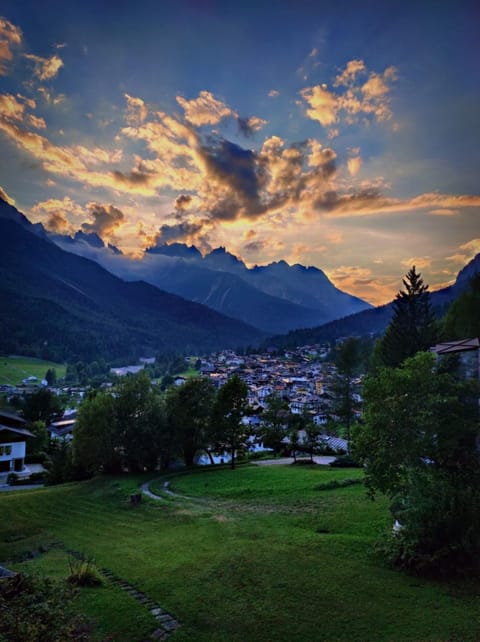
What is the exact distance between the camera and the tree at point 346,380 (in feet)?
159

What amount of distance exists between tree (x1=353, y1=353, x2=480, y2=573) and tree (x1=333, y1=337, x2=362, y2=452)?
32.5 m

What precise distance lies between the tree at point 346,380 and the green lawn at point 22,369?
131029 millimetres

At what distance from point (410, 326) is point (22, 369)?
549ft

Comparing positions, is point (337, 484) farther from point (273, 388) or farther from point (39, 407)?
point (273, 388)

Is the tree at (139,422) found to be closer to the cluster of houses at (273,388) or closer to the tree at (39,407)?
the cluster of houses at (273,388)

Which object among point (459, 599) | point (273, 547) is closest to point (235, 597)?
point (273, 547)

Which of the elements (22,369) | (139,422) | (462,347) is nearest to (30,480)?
(139,422)

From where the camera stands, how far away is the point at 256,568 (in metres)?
13.5

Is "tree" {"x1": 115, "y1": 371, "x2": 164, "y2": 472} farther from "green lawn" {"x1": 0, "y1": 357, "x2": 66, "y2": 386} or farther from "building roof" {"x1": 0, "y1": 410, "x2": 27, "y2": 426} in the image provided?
"green lawn" {"x1": 0, "y1": 357, "x2": 66, "y2": 386}

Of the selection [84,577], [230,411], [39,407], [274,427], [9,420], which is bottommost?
[84,577]

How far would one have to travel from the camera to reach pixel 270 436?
5116 centimetres

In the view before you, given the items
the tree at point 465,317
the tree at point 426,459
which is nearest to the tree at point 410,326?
the tree at point 465,317

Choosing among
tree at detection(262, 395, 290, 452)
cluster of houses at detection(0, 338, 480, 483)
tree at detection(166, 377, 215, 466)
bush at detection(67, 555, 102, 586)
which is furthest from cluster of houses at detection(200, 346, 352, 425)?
bush at detection(67, 555, 102, 586)

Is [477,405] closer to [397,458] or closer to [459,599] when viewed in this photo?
[397,458]
